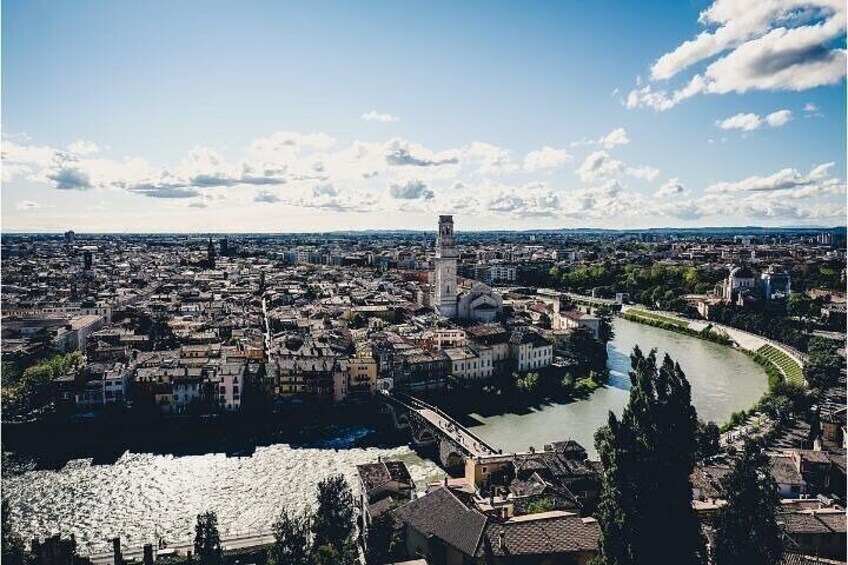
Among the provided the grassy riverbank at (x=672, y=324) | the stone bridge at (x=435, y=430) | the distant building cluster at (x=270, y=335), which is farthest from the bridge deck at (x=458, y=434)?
the grassy riverbank at (x=672, y=324)

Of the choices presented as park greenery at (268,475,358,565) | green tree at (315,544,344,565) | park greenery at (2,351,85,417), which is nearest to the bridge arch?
park greenery at (268,475,358,565)

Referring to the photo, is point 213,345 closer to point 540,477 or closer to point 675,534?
point 540,477

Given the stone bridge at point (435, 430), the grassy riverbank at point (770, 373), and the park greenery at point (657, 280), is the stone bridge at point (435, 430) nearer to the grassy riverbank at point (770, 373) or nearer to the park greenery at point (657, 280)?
the grassy riverbank at point (770, 373)

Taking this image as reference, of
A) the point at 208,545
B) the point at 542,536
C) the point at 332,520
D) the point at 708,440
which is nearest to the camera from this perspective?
the point at 542,536

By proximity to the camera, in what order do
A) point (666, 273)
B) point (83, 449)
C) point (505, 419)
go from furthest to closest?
point (666, 273), point (505, 419), point (83, 449)

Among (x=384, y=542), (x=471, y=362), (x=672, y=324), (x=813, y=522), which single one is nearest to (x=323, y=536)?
(x=384, y=542)

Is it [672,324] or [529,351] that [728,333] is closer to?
[672,324]

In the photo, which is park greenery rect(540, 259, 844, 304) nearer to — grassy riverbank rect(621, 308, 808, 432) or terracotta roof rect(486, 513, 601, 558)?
grassy riverbank rect(621, 308, 808, 432)

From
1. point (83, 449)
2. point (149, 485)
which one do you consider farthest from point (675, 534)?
point (83, 449)
